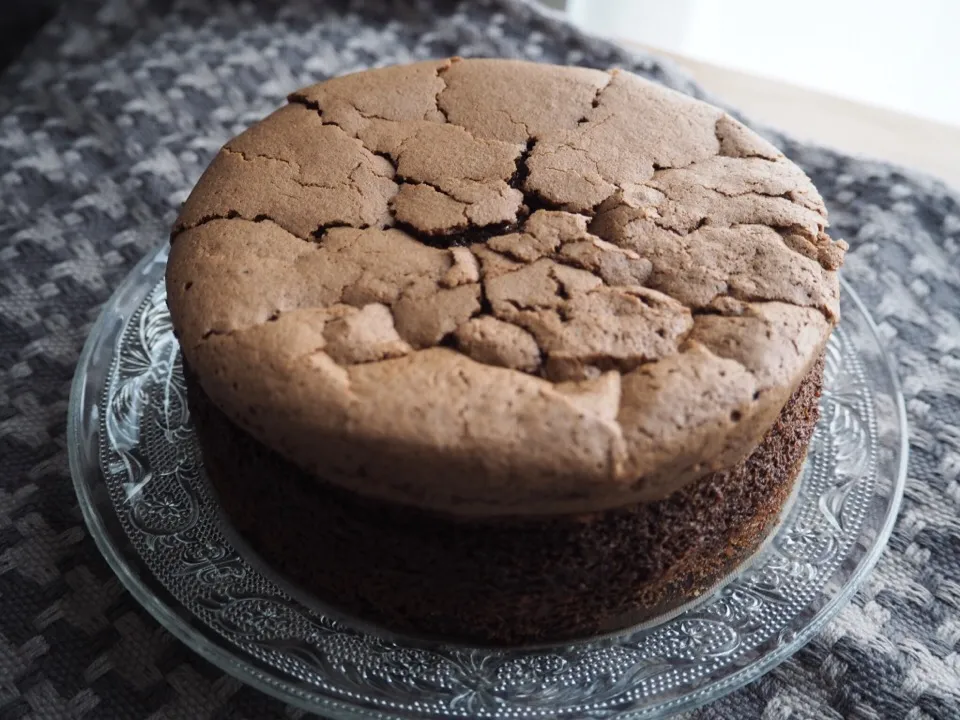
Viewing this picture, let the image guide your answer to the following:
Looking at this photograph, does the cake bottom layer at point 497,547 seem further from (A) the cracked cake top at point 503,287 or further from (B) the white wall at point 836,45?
(B) the white wall at point 836,45

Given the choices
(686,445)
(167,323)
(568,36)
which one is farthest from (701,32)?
(686,445)

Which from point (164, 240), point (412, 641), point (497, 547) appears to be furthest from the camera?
point (164, 240)

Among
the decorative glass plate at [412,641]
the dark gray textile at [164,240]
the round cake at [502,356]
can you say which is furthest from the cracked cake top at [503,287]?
the dark gray textile at [164,240]

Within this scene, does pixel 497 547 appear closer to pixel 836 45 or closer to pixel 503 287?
pixel 503 287

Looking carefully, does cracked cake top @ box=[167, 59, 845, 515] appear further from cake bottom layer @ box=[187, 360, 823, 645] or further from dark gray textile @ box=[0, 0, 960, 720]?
dark gray textile @ box=[0, 0, 960, 720]

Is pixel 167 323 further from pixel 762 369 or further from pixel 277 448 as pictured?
pixel 762 369

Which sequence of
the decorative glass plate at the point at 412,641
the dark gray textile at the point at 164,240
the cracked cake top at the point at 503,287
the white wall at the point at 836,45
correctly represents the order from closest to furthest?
the cracked cake top at the point at 503,287
the decorative glass plate at the point at 412,641
the dark gray textile at the point at 164,240
the white wall at the point at 836,45

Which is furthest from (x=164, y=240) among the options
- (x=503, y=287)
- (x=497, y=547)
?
(x=497, y=547)
